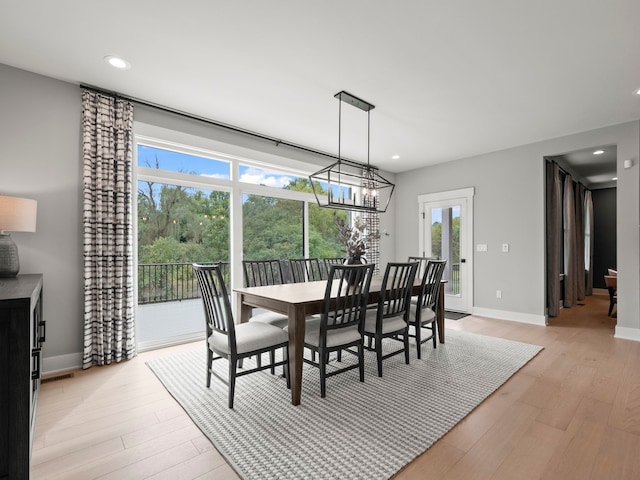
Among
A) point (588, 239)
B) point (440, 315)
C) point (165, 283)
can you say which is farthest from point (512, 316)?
point (165, 283)

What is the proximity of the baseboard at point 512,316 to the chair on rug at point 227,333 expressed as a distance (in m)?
3.89

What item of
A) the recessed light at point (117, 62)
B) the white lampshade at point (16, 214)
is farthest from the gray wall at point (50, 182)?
the recessed light at point (117, 62)

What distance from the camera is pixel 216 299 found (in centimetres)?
231

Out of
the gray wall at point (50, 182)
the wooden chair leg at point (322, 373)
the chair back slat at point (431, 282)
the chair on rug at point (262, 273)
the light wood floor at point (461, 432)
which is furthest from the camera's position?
the chair on rug at point (262, 273)

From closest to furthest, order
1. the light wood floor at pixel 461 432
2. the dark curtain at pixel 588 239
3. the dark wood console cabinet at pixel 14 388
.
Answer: the dark wood console cabinet at pixel 14 388 < the light wood floor at pixel 461 432 < the dark curtain at pixel 588 239

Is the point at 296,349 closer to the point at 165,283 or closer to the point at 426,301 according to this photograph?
the point at 426,301

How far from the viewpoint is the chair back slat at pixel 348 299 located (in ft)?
7.81

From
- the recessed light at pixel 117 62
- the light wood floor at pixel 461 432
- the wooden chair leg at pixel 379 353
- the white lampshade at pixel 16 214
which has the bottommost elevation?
the light wood floor at pixel 461 432

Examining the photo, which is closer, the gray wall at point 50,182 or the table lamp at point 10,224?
the table lamp at point 10,224

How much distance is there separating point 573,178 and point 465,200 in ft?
8.54

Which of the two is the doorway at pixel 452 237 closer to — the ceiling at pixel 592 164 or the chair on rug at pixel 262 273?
the ceiling at pixel 592 164

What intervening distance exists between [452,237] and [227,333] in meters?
4.50

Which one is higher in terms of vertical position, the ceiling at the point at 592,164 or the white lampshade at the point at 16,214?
the ceiling at the point at 592,164

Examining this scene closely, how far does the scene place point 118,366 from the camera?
3025 millimetres
